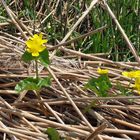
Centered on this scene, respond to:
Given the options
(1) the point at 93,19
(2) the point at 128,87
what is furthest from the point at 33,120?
(1) the point at 93,19

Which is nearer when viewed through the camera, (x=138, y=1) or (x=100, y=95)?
(x=100, y=95)

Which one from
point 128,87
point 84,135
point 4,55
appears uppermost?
point 4,55

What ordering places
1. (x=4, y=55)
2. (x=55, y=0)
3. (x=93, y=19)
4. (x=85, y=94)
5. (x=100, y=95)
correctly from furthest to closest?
1. (x=55, y=0)
2. (x=93, y=19)
3. (x=4, y=55)
4. (x=85, y=94)
5. (x=100, y=95)

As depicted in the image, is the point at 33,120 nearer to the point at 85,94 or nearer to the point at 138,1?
the point at 85,94

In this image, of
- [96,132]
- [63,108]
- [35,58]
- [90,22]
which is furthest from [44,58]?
[90,22]

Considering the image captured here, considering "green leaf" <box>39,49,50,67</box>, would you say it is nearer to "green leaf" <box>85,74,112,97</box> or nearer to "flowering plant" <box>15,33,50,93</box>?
"flowering plant" <box>15,33,50,93</box>

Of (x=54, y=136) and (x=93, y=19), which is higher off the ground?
(x=93, y=19)
